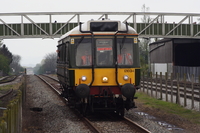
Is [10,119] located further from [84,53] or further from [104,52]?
[104,52]

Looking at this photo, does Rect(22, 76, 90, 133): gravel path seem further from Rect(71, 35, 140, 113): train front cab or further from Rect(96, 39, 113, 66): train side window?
Rect(96, 39, 113, 66): train side window

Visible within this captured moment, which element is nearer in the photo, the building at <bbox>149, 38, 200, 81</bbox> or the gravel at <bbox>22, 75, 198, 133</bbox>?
the gravel at <bbox>22, 75, 198, 133</bbox>

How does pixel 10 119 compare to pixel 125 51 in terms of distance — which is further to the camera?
pixel 125 51

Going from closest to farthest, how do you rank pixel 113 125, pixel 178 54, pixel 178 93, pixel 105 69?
pixel 113 125 < pixel 105 69 < pixel 178 93 < pixel 178 54

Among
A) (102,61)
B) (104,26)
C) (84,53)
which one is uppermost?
(104,26)

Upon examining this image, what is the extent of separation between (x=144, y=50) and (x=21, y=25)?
141 feet

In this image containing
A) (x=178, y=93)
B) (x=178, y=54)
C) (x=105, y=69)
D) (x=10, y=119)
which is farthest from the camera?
(x=178, y=54)

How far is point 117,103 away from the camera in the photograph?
1226cm

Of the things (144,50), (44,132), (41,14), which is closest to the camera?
(44,132)

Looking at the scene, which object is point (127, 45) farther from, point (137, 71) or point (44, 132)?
point (44, 132)

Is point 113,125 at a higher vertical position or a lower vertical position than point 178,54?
lower

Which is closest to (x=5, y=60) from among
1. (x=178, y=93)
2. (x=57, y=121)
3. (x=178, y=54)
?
(x=178, y=54)

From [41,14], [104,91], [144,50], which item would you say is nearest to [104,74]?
[104,91]

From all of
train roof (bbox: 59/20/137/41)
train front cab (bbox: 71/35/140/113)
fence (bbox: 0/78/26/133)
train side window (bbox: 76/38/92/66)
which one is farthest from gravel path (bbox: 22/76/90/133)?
train roof (bbox: 59/20/137/41)
